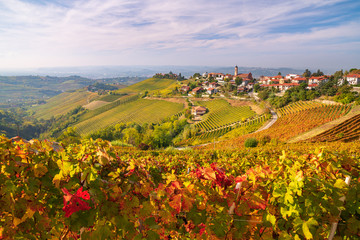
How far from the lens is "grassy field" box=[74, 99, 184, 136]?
244 ft

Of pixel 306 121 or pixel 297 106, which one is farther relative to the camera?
pixel 297 106

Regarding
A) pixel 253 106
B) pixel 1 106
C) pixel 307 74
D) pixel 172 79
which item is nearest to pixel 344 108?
pixel 253 106

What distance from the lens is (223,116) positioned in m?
59.8

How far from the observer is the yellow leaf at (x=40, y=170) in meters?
1.37

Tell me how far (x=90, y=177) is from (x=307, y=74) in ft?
419

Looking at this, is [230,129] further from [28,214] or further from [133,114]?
[28,214]

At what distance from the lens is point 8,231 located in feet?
4.33

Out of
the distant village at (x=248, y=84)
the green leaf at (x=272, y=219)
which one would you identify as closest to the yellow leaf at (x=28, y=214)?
the green leaf at (x=272, y=219)

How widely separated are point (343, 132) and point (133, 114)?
6898 cm

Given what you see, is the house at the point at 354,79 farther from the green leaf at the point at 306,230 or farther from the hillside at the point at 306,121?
the green leaf at the point at 306,230

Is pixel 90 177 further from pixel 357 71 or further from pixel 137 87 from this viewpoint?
pixel 137 87

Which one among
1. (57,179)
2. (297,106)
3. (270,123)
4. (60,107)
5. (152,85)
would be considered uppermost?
(57,179)

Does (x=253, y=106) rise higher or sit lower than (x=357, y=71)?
lower

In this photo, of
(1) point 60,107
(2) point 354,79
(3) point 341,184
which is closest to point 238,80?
(2) point 354,79
